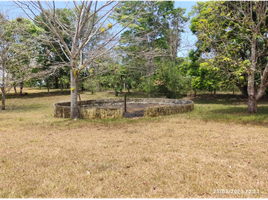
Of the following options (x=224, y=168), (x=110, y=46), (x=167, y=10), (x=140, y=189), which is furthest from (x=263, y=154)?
(x=167, y=10)

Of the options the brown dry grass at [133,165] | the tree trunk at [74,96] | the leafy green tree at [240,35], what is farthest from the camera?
the tree trunk at [74,96]

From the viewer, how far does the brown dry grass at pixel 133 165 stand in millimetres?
3314

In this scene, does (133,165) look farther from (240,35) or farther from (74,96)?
(240,35)

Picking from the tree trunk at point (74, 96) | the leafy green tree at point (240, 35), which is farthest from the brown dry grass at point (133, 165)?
the leafy green tree at point (240, 35)

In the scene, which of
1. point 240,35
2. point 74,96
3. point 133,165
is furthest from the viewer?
point 240,35

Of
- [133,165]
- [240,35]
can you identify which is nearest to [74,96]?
[133,165]

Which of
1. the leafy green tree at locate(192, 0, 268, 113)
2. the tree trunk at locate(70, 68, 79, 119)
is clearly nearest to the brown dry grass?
the tree trunk at locate(70, 68, 79, 119)

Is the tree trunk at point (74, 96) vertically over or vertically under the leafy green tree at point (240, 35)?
under

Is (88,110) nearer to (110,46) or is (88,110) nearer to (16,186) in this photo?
(110,46)

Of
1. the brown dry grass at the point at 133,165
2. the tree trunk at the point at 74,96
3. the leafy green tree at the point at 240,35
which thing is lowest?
the brown dry grass at the point at 133,165

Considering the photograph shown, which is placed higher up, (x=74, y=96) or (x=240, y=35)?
(x=240, y=35)

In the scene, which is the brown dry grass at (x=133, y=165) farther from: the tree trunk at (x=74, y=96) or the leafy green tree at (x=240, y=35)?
the leafy green tree at (x=240, y=35)

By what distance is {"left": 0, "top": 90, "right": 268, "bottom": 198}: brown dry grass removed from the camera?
10.9ft

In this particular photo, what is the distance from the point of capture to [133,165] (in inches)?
170
